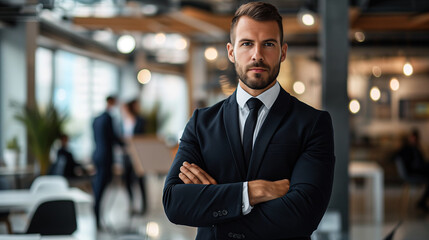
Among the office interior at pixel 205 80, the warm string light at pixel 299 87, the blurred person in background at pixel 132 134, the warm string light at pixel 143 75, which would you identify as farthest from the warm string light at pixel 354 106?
the blurred person in background at pixel 132 134

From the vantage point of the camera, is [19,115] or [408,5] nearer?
[408,5]

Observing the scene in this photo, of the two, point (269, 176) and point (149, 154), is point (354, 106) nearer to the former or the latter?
point (149, 154)

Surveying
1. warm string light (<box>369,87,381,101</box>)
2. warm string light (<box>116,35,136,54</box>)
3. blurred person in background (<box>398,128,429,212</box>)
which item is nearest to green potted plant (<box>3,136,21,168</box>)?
warm string light (<box>116,35,136,54</box>)

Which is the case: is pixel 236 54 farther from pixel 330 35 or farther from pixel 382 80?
pixel 382 80

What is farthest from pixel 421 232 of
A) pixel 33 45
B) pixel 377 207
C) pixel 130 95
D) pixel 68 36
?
pixel 130 95

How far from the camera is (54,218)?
13.7 ft

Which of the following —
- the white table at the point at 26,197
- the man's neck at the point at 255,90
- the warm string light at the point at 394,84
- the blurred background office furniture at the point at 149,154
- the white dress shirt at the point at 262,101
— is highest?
the warm string light at the point at 394,84

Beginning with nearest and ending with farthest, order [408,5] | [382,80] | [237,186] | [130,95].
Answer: [237,186]
[408,5]
[382,80]
[130,95]

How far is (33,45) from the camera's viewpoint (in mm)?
10078

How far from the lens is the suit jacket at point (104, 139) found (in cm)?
802

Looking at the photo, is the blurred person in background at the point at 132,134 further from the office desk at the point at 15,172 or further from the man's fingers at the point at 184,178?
the man's fingers at the point at 184,178

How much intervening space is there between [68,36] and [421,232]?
9007 millimetres

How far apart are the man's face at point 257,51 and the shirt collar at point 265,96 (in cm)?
5

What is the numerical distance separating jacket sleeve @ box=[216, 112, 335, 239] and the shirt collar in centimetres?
16
